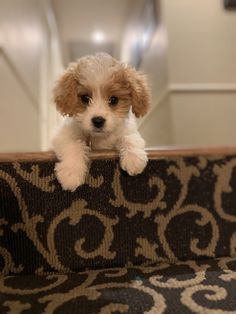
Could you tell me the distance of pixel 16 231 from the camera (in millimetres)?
1086

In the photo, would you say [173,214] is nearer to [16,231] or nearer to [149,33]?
[16,231]

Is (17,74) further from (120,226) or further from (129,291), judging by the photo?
(129,291)

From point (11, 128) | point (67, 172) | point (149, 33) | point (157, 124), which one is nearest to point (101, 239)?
point (67, 172)

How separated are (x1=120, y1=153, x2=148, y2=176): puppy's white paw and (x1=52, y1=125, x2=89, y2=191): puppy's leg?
0.13 m

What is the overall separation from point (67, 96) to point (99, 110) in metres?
0.14

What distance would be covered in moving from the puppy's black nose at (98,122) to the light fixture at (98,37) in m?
4.38

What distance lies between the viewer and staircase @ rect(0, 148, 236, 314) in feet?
3.32

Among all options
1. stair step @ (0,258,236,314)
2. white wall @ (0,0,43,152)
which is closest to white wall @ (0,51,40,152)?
white wall @ (0,0,43,152)

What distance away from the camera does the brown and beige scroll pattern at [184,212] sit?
3.84 ft

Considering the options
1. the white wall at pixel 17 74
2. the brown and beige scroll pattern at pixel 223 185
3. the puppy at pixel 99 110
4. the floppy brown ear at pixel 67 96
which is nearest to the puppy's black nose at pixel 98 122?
the puppy at pixel 99 110

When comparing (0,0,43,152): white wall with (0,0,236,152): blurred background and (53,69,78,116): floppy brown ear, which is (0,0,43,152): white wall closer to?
(0,0,236,152): blurred background

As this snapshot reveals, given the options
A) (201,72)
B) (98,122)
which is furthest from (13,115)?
(201,72)

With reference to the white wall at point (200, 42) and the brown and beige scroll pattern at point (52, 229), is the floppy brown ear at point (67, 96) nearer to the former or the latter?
the brown and beige scroll pattern at point (52, 229)

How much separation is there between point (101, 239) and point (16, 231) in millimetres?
274
